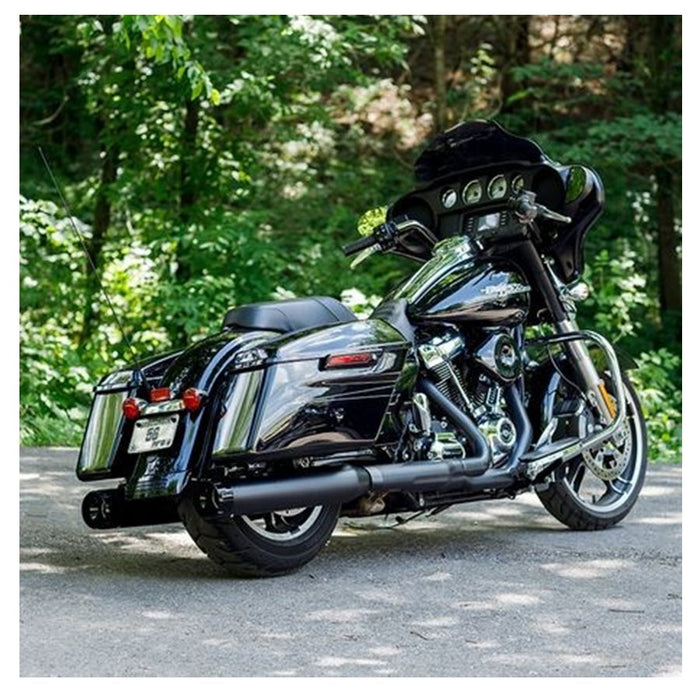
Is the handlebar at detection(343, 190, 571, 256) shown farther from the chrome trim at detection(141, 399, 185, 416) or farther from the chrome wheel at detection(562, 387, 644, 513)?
the chrome trim at detection(141, 399, 185, 416)

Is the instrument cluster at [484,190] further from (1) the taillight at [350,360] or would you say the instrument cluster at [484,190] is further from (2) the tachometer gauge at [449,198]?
(1) the taillight at [350,360]

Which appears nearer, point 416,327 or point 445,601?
point 445,601

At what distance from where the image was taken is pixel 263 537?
209 inches

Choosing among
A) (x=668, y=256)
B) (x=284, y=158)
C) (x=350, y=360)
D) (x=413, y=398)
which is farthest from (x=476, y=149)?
(x=668, y=256)

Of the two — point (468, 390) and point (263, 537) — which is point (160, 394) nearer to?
point (263, 537)

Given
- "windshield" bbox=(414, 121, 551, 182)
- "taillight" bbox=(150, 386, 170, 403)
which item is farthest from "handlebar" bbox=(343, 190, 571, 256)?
"taillight" bbox=(150, 386, 170, 403)

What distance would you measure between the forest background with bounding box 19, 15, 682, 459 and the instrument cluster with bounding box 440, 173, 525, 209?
15.0 feet

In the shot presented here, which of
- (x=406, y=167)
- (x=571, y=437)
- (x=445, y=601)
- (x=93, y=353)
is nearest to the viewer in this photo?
(x=445, y=601)

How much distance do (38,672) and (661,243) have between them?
13699mm

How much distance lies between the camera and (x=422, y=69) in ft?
58.9

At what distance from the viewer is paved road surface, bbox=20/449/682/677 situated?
4.23m

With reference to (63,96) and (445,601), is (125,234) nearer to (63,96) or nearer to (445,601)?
(63,96)

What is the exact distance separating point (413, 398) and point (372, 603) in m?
0.95

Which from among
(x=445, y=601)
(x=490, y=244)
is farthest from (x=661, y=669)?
(x=490, y=244)
